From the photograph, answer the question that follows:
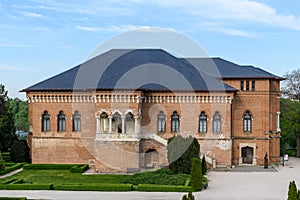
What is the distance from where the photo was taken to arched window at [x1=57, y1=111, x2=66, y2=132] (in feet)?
146

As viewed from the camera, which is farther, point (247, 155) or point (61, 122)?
point (247, 155)

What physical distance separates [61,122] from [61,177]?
8425mm

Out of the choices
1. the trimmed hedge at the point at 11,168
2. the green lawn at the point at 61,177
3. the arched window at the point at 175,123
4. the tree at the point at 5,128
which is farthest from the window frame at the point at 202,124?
the tree at the point at 5,128

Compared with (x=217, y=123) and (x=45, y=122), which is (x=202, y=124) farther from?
(x=45, y=122)

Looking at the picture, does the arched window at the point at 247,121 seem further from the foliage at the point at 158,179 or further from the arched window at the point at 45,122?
the arched window at the point at 45,122

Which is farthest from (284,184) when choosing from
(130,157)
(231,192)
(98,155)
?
(98,155)

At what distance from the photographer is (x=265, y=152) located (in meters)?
44.6

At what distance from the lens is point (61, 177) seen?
37531mm

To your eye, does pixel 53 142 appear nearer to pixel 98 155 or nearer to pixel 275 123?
pixel 98 155

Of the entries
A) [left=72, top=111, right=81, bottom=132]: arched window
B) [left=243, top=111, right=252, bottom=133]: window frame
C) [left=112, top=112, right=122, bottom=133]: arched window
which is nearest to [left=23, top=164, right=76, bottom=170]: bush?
[left=72, top=111, right=81, bottom=132]: arched window

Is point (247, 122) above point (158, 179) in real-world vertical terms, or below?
above

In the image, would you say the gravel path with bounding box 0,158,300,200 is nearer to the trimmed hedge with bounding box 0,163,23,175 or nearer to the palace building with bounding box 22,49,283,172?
the palace building with bounding box 22,49,283,172

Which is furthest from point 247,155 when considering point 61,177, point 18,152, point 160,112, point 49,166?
point 18,152

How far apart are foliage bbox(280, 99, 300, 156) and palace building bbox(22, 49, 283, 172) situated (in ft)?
23.6
